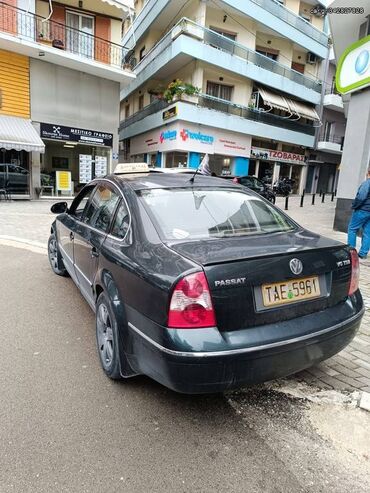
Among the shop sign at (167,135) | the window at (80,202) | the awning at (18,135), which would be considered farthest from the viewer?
the shop sign at (167,135)

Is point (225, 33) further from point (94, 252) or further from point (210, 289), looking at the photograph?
point (210, 289)

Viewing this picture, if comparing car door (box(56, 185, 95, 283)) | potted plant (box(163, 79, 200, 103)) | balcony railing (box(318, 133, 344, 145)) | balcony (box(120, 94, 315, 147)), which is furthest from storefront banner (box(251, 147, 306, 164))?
car door (box(56, 185, 95, 283))

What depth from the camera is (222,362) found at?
216 centimetres

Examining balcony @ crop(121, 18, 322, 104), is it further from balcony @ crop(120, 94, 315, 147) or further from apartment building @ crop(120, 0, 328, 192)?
balcony @ crop(120, 94, 315, 147)

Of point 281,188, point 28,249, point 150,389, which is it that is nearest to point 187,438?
point 150,389

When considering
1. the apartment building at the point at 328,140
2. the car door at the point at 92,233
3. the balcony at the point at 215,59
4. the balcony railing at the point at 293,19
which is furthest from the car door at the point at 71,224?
the apartment building at the point at 328,140

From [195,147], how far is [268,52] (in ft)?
32.8

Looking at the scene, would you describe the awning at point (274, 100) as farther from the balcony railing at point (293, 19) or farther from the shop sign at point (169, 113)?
the shop sign at point (169, 113)

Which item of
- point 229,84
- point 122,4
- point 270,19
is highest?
point 270,19

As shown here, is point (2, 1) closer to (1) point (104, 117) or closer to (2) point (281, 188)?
(1) point (104, 117)

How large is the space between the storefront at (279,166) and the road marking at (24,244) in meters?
19.4

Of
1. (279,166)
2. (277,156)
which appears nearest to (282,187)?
(277,156)

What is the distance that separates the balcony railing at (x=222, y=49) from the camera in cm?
1984

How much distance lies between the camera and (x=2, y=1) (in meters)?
15.4
